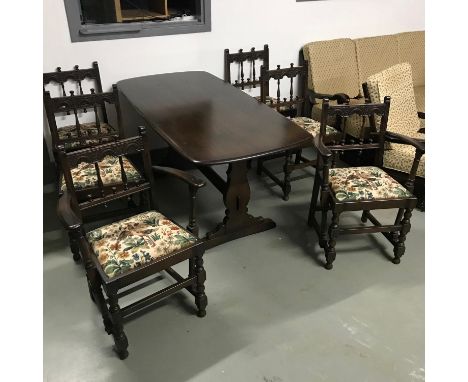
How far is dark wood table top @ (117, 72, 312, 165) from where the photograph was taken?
197cm

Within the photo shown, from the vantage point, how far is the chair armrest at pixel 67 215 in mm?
1534

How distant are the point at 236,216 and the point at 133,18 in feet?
5.47

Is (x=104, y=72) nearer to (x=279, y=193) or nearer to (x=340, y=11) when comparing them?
(x=279, y=193)

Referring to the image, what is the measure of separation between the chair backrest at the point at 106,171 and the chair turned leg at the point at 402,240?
4.55ft

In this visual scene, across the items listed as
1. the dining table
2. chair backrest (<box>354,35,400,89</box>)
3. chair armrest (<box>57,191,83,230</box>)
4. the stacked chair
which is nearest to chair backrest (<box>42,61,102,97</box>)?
the dining table

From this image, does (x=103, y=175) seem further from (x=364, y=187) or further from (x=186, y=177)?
(x=364, y=187)

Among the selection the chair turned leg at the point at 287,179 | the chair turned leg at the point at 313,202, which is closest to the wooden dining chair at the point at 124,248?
the chair turned leg at the point at 313,202

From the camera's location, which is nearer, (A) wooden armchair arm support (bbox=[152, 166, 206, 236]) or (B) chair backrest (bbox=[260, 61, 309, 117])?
Result: (A) wooden armchair arm support (bbox=[152, 166, 206, 236])

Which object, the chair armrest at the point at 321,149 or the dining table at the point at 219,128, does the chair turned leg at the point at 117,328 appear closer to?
the dining table at the point at 219,128

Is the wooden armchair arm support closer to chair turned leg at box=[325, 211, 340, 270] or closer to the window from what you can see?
chair turned leg at box=[325, 211, 340, 270]

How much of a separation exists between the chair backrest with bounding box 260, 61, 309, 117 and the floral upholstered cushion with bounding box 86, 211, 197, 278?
1487 mm

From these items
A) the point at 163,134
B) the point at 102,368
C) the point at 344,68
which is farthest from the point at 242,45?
the point at 102,368

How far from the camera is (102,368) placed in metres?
1.75

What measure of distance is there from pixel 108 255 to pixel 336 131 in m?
1.96
